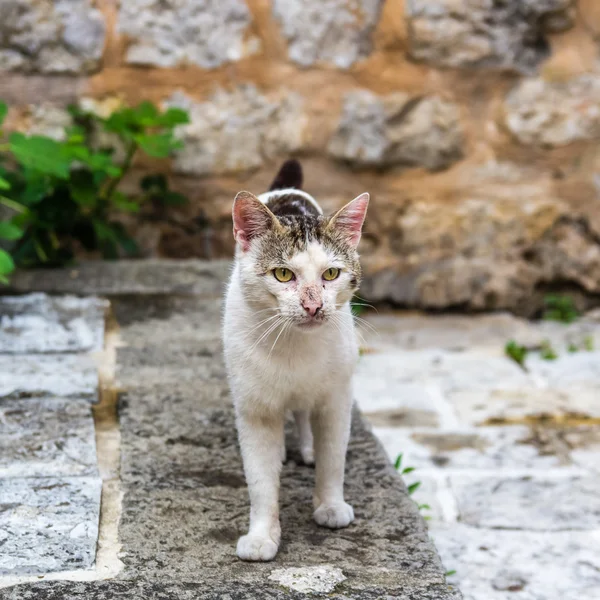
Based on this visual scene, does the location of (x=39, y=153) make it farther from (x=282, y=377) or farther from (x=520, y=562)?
(x=520, y=562)

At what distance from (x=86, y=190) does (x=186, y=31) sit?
3.18 ft

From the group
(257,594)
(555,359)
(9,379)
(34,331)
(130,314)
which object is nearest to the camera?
(257,594)

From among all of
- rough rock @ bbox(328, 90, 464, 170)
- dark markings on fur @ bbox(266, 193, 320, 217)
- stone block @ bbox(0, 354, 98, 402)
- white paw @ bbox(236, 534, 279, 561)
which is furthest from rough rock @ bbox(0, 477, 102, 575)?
rough rock @ bbox(328, 90, 464, 170)

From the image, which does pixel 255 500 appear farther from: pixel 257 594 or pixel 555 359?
pixel 555 359

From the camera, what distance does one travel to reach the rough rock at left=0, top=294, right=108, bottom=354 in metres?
3.03

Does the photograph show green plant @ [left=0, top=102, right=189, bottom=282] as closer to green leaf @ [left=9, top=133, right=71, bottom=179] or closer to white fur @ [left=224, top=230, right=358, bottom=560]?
green leaf @ [left=9, top=133, right=71, bottom=179]

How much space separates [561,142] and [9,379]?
3.00 metres

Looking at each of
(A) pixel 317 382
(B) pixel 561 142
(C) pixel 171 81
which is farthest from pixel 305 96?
(A) pixel 317 382

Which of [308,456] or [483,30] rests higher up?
[483,30]

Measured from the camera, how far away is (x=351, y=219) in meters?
2.09

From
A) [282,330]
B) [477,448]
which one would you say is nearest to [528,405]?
[477,448]

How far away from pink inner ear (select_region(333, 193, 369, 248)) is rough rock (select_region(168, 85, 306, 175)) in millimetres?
2244

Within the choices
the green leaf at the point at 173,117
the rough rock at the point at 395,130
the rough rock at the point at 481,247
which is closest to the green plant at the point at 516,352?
the rough rock at the point at 481,247

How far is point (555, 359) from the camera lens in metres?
3.98
